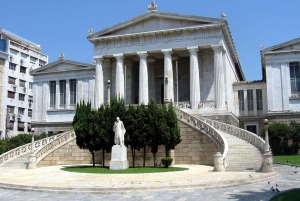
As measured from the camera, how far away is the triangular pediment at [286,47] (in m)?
42.0

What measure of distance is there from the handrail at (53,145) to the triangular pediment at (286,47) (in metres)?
24.9

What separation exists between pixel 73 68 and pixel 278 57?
2778 cm

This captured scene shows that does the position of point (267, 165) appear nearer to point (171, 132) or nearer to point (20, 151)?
point (171, 132)

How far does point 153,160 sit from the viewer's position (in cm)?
2941

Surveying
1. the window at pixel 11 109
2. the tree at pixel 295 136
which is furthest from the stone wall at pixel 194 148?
the window at pixel 11 109

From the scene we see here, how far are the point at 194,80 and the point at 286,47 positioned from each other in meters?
11.6


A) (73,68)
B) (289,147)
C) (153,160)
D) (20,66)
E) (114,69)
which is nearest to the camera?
(153,160)

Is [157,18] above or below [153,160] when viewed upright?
above

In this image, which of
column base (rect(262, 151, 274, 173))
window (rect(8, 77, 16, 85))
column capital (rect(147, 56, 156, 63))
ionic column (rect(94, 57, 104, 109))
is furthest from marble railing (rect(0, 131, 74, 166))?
window (rect(8, 77, 16, 85))

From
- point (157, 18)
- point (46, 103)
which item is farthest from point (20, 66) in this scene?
point (157, 18)

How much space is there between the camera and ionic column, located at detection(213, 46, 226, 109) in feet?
132

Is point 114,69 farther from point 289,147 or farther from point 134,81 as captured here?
point 289,147

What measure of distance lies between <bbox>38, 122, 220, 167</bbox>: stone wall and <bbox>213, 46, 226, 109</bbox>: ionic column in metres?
10.8

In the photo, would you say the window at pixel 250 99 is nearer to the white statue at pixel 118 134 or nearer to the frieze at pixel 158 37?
the frieze at pixel 158 37
